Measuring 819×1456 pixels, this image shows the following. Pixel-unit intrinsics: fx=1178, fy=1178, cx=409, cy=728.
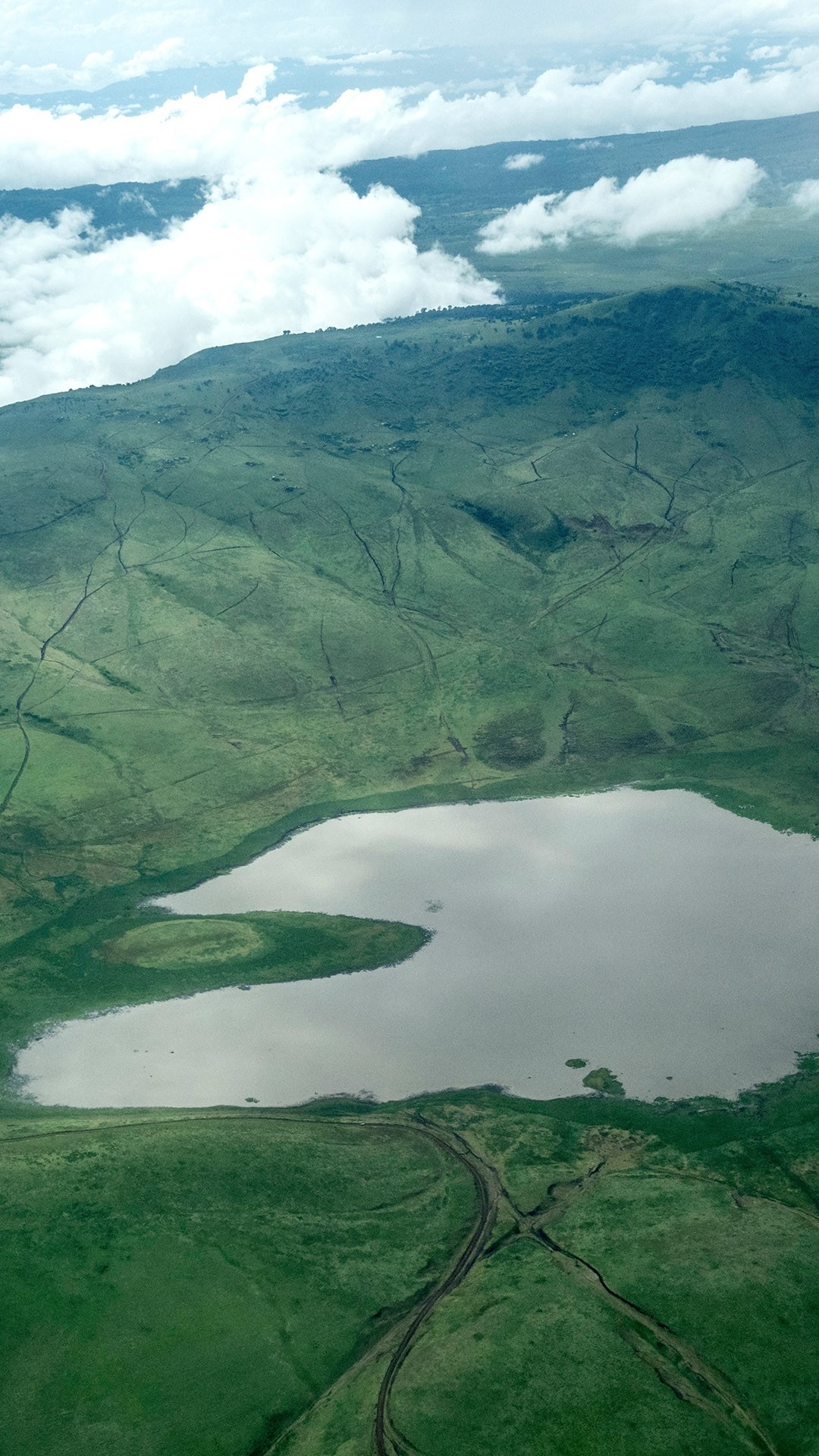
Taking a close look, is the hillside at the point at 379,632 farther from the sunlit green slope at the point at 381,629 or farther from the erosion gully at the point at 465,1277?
the erosion gully at the point at 465,1277

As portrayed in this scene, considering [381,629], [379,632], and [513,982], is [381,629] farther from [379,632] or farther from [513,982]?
[513,982]

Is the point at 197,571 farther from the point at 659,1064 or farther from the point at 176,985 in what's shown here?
the point at 659,1064

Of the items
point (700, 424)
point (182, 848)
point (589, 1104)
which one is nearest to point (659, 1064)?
point (589, 1104)

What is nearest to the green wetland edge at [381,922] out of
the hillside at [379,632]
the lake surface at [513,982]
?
the hillside at [379,632]

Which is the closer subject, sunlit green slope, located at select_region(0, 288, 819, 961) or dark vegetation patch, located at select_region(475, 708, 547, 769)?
sunlit green slope, located at select_region(0, 288, 819, 961)

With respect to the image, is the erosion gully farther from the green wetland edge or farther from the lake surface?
the lake surface

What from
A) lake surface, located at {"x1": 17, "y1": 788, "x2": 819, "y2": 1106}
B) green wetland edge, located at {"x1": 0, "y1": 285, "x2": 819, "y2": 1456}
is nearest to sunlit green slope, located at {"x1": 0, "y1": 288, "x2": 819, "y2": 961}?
green wetland edge, located at {"x1": 0, "y1": 285, "x2": 819, "y2": 1456}
